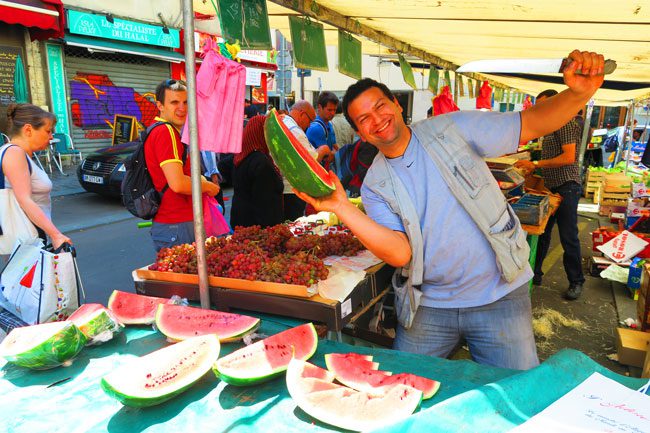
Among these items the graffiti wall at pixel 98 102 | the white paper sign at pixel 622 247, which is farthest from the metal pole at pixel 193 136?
the graffiti wall at pixel 98 102

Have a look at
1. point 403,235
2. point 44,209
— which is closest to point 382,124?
point 403,235

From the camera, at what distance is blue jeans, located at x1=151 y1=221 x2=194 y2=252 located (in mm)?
3348

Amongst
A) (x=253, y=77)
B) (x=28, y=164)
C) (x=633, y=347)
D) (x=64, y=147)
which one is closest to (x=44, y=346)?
(x=28, y=164)

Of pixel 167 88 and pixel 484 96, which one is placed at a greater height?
pixel 484 96

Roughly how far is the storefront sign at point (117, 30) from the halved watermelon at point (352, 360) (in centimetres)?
1197

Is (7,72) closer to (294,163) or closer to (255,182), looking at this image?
(255,182)

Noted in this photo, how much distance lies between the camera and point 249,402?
5.26 ft

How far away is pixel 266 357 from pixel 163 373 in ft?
1.27

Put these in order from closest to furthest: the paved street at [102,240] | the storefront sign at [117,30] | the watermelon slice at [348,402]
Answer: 1. the watermelon slice at [348,402]
2. the paved street at [102,240]
3. the storefront sign at [117,30]

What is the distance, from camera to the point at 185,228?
337 centimetres

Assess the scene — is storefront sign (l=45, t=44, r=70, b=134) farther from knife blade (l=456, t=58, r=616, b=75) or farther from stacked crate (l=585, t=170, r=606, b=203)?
stacked crate (l=585, t=170, r=606, b=203)

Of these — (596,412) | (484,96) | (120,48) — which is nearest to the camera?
(596,412)

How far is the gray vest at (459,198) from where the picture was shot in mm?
2148

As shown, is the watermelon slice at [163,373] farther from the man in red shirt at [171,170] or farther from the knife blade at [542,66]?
the knife blade at [542,66]
